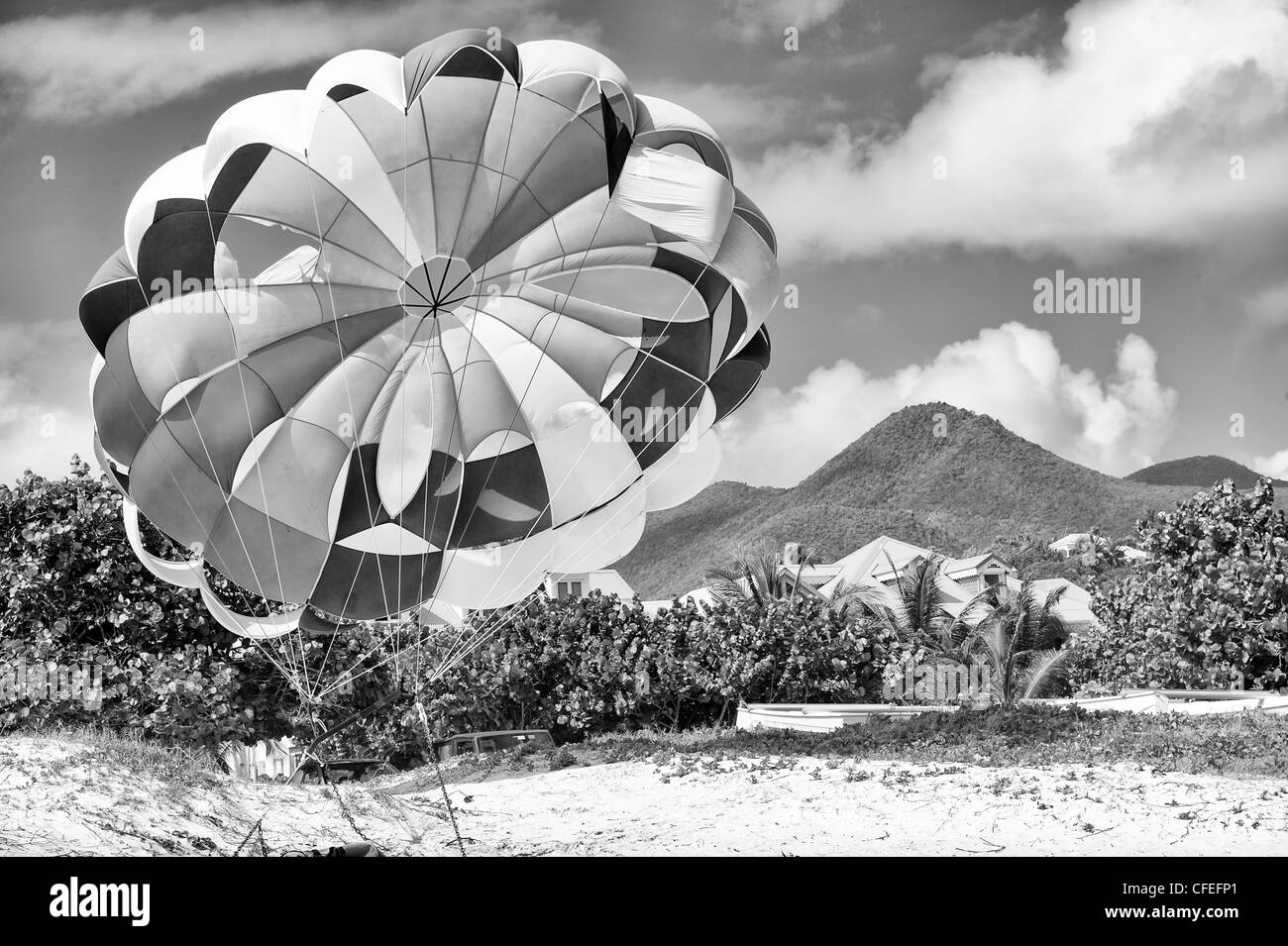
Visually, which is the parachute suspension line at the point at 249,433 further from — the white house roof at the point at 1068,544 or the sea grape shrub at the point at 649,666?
the white house roof at the point at 1068,544

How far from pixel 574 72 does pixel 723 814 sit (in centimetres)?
702

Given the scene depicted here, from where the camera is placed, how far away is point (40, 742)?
10320mm

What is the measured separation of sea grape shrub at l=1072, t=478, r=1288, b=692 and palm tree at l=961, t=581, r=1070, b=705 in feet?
7.15

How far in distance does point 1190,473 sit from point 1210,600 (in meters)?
124

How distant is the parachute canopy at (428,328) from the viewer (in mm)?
10344

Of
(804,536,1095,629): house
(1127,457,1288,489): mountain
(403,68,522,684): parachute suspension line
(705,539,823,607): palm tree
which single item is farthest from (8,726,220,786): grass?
(1127,457,1288,489): mountain

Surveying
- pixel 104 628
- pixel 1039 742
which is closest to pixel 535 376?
pixel 104 628

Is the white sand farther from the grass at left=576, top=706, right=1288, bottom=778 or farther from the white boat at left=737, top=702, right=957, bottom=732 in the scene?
the white boat at left=737, top=702, right=957, bottom=732

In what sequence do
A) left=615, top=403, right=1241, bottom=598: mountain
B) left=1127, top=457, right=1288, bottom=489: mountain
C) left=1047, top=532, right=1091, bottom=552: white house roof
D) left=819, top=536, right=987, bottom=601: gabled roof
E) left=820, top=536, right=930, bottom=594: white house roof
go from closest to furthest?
left=819, top=536, right=987, bottom=601: gabled roof < left=820, top=536, right=930, bottom=594: white house roof < left=1047, top=532, right=1091, bottom=552: white house roof < left=615, top=403, right=1241, bottom=598: mountain < left=1127, top=457, right=1288, bottom=489: mountain

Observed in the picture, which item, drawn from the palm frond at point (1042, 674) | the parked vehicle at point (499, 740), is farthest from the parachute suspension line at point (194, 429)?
the palm frond at point (1042, 674)

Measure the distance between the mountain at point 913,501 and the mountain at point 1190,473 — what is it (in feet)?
7.77

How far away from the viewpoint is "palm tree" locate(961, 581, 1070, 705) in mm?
25250
